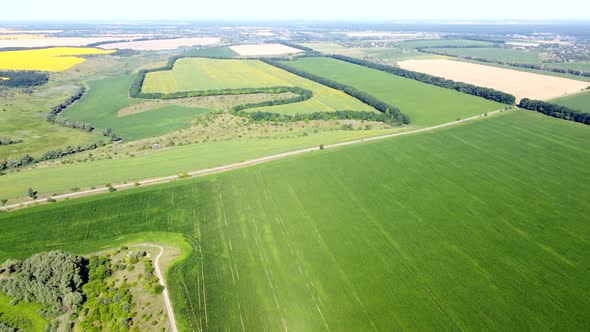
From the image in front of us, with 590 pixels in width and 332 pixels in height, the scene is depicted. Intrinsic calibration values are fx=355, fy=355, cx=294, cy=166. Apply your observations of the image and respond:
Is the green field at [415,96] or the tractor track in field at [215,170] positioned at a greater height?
the green field at [415,96]

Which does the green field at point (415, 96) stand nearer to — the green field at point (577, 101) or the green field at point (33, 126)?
the green field at point (577, 101)

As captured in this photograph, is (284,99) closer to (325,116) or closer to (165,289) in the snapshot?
(325,116)

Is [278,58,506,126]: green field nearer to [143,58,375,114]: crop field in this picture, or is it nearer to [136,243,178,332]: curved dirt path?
[143,58,375,114]: crop field

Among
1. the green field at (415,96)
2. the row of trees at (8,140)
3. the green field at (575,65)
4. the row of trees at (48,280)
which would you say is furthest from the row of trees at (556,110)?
the row of trees at (8,140)

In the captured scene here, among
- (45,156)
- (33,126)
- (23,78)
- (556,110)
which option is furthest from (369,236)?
(23,78)

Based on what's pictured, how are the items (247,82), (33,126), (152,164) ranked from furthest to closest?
(247,82) < (33,126) < (152,164)

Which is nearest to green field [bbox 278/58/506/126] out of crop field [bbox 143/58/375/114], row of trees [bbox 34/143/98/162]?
crop field [bbox 143/58/375/114]

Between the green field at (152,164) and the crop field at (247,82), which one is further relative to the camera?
the crop field at (247,82)
